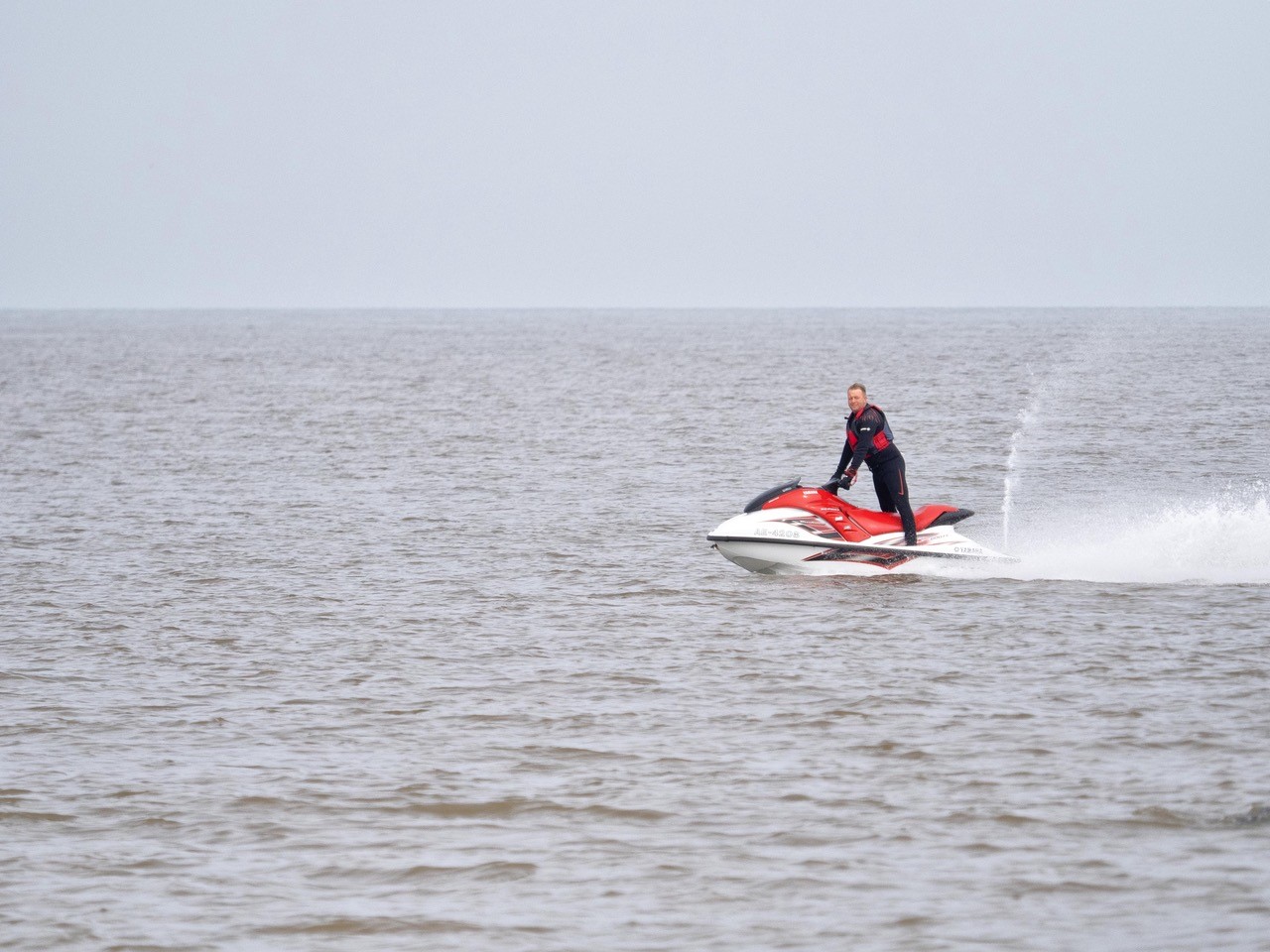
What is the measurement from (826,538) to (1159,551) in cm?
398

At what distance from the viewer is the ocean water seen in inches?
307

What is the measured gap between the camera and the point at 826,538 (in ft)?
54.1

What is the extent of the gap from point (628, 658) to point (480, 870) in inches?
194

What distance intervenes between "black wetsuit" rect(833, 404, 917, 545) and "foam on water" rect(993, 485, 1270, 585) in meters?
1.41

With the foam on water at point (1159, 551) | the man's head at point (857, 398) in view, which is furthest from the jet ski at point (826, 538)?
the man's head at point (857, 398)

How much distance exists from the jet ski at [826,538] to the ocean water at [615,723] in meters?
0.29

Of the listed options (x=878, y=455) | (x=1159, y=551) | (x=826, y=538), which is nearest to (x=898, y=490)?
(x=878, y=455)

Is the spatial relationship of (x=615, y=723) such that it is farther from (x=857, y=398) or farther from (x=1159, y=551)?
(x=1159, y=551)

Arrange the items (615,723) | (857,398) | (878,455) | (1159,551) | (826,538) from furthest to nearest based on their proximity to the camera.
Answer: (1159,551) < (826,538) < (878,455) < (857,398) < (615,723)

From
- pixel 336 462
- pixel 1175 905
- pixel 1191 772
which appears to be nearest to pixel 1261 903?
pixel 1175 905

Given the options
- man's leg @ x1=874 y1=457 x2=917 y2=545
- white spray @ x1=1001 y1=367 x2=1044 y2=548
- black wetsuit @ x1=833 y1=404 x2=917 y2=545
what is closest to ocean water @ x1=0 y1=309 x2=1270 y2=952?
white spray @ x1=1001 y1=367 x2=1044 y2=548

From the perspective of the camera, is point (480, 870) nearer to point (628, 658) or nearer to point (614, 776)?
point (614, 776)

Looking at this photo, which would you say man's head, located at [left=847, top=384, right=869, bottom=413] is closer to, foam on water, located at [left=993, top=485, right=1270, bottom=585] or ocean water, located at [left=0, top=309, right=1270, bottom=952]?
ocean water, located at [left=0, top=309, right=1270, bottom=952]

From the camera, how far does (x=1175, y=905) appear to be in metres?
Answer: 7.57
